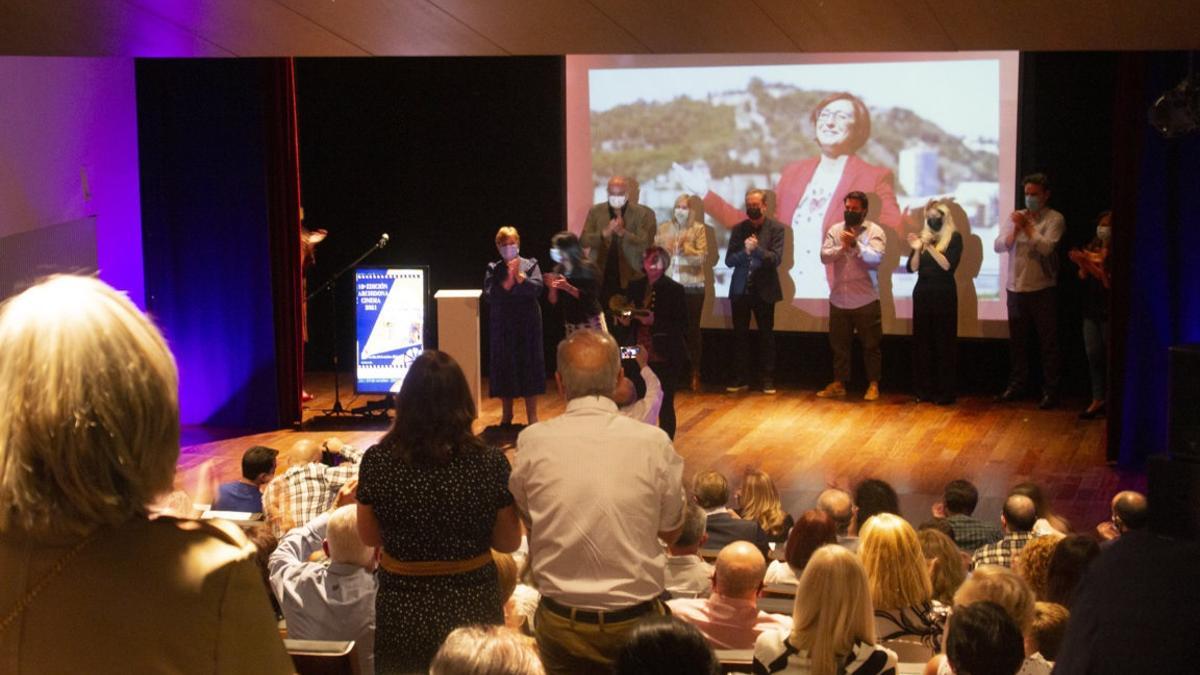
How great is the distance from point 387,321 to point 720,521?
504cm

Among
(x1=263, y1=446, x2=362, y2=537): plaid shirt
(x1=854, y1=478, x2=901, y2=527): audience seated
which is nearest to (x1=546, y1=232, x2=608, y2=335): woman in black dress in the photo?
(x1=263, y1=446, x2=362, y2=537): plaid shirt

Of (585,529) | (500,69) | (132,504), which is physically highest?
(500,69)

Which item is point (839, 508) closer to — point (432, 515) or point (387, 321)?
point (432, 515)

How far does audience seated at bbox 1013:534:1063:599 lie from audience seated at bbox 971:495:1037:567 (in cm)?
21

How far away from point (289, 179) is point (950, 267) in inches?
187

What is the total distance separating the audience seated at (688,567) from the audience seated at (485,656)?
71.7 inches

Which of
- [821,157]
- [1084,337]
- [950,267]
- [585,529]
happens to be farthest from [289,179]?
[585,529]

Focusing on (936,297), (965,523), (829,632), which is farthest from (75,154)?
(829,632)

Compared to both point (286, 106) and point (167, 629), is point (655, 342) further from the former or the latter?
point (167, 629)

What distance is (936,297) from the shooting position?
1013 cm

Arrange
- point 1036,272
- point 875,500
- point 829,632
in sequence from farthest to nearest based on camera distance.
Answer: point 1036,272 → point 875,500 → point 829,632

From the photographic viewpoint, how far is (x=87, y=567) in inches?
46.9

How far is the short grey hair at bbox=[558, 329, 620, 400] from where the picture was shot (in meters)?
3.23

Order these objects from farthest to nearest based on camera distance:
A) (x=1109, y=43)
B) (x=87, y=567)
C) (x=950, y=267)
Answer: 1. (x=950, y=267)
2. (x=1109, y=43)
3. (x=87, y=567)
